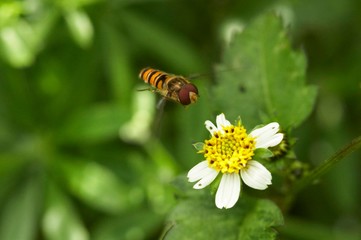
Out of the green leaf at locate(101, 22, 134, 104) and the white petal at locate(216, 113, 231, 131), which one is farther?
the green leaf at locate(101, 22, 134, 104)

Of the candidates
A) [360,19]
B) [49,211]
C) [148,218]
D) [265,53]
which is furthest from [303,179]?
[360,19]

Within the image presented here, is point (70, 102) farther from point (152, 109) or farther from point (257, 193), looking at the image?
point (257, 193)

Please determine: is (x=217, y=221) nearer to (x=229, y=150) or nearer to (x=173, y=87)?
(x=229, y=150)

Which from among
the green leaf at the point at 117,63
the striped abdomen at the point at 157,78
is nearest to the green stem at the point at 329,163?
the striped abdomen at the point at 157,78

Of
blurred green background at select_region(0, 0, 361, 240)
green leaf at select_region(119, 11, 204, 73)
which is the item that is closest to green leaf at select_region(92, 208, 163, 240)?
blurred green background at select_region(0, 0, 361, 240)

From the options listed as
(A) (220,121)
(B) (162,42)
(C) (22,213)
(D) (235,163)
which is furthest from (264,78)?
(C) (22,213)

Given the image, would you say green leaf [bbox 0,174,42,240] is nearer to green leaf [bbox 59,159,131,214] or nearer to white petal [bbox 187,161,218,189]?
green leaf [bbox 59,159,131,214]
